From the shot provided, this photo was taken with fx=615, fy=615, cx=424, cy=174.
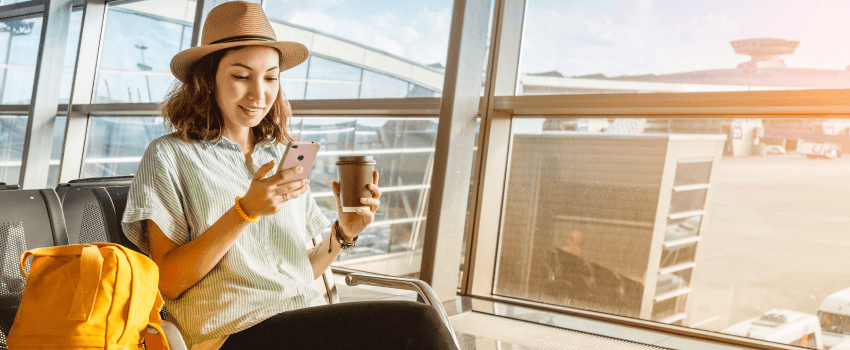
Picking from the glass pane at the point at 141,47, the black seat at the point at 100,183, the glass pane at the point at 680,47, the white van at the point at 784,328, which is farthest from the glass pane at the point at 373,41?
the black seat at the point at 100,183

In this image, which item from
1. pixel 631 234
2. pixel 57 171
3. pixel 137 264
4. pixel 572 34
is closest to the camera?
pixel 137 264

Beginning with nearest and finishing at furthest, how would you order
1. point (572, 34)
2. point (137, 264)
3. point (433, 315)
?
point (137, 264) → point (433, 315) → point (572, 34)

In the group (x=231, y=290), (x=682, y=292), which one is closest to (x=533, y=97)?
(x=682, y=292)

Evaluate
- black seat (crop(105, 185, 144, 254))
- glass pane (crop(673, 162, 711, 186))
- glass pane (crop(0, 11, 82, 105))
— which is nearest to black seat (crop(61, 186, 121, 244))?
black seat (crop(105, 185, 144, 254))

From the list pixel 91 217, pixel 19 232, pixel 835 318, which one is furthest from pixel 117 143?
pixel 835 318

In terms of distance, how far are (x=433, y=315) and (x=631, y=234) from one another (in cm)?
202

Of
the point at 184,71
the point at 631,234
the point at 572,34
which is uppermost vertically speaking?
the point at 572,34

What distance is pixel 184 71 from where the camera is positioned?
A: 1472 mm

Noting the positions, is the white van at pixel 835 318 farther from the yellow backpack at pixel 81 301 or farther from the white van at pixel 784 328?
the yellow backpack at pixel 81 301

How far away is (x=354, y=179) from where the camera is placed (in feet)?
4.39

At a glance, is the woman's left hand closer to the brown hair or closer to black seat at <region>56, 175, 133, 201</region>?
the brown hair

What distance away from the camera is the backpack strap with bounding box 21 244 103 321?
1.03 m

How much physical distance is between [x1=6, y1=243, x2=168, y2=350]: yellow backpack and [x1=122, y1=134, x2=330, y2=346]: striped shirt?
0.17 m

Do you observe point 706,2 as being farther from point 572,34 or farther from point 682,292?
point 682,292
